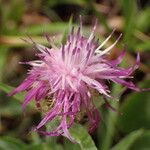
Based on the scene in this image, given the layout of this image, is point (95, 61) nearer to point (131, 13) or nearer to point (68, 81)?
point (68, 81)

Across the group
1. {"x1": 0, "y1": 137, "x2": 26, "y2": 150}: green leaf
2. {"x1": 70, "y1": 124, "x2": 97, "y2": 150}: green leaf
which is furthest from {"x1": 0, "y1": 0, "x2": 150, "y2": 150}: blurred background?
{"x1": 70, "y1": 124, "x2": 97, "y2": 150}: green leaf

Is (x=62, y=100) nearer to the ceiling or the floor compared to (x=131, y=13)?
nearer to the floor

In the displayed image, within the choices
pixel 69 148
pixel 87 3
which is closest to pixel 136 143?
pixel 69 148

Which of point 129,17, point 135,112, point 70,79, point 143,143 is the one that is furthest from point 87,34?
point 70,79

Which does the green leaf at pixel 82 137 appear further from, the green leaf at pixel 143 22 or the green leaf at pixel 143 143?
the green leaf at pixel 143 22

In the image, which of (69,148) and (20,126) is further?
(20,126)
